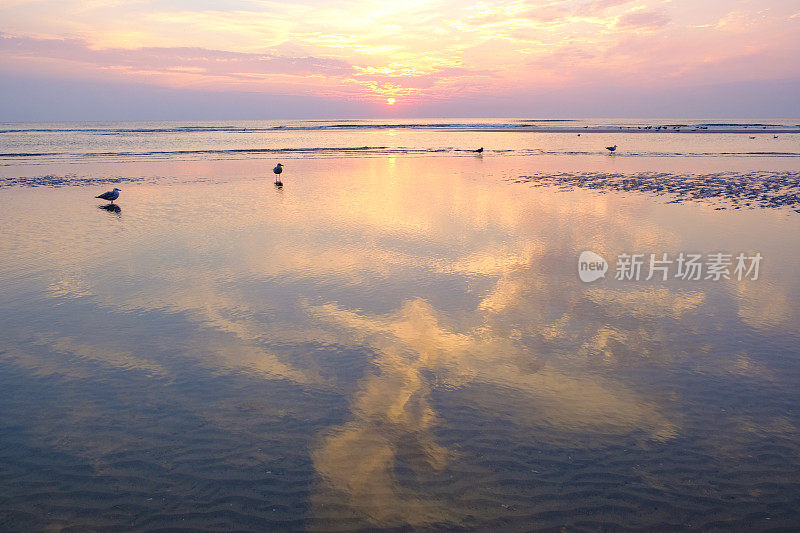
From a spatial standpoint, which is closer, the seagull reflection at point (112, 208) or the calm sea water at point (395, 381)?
the calm sea water at point (395, 381)

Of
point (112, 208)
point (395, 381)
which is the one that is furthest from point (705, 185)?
point (112, 208)

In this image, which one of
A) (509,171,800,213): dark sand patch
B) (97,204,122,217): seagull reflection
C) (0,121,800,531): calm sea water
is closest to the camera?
(0,121,800,531): calm sea water

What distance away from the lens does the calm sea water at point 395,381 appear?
531 cm

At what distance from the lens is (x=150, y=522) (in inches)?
199

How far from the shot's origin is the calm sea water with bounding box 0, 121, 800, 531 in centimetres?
531

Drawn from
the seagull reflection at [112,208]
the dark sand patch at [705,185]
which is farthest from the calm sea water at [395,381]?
the dark sand patch at [705,185]

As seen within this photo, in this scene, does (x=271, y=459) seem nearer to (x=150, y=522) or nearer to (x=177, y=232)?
(x=150, y=522)

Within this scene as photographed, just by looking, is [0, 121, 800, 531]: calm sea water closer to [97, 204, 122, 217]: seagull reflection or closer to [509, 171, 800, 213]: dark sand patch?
[97, 204, 122, 217]: seagull reflection

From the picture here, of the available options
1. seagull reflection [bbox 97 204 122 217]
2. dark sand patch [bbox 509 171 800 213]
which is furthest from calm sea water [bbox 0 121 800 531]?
dark sand patch [bbox 509 171 800 213]

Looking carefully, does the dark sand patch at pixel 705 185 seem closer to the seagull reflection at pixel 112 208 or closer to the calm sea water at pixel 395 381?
the calm sea water at pixel 395 381

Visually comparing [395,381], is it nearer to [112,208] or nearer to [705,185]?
[112,208]

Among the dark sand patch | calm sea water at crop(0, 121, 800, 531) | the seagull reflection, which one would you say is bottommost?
calm sea water at crop(0, 121, 800, 531)

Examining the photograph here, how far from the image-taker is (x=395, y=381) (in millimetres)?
7648

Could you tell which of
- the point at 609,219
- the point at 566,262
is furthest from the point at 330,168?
the point at 566,262
